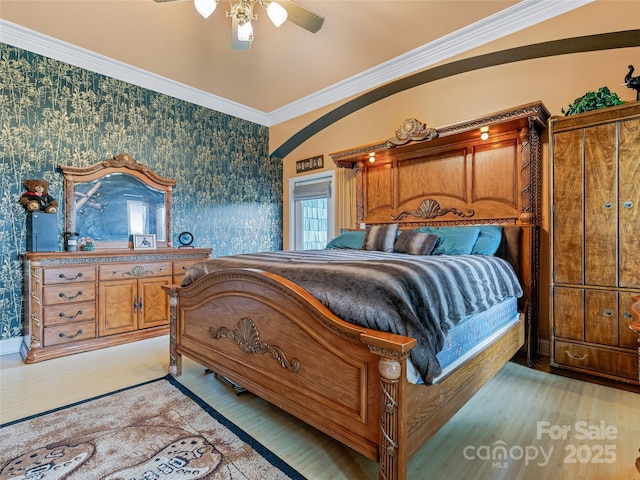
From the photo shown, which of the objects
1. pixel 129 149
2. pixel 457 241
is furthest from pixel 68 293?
pixel 457 241

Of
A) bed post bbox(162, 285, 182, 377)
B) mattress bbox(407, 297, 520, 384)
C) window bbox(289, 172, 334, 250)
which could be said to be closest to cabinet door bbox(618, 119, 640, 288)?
mattress bbox(407, 297, 520, 384)

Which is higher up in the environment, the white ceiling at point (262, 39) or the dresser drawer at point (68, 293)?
the white ceiling at point (262, 39)

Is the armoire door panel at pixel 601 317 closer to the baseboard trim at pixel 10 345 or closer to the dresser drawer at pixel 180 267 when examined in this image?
the dresser drawer at pixel 180 267

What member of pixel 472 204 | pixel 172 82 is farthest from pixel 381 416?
pixel 172 82

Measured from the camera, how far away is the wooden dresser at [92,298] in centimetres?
278

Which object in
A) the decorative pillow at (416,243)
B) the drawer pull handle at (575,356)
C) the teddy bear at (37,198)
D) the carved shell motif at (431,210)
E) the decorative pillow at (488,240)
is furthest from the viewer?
the carved shell motif at (431,210)

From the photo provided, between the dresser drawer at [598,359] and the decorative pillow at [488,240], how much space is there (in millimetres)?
845

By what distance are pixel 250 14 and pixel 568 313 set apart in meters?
3.26

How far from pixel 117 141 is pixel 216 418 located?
3.34 m

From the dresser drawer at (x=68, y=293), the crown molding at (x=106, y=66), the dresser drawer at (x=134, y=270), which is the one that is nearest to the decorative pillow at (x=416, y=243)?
the dresser drawer at (x=134, y=270)

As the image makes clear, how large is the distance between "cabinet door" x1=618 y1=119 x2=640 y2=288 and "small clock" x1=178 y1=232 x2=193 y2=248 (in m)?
4.31

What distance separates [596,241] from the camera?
2.24m

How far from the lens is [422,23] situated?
2982 mm

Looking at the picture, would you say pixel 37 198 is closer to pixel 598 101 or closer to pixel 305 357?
pixel 305 357
